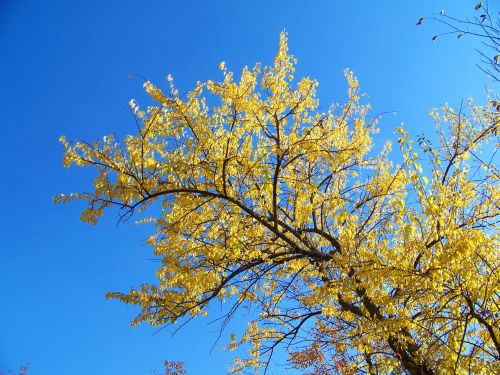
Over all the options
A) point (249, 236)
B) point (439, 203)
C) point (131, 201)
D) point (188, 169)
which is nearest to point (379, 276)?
point (439, 203)

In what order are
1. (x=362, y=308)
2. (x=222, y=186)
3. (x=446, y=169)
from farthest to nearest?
(x=446, y=169)
(x=362, y=308)
(x=222, y=186)

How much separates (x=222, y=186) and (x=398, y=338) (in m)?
2.63

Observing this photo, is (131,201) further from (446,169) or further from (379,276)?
(446,169)

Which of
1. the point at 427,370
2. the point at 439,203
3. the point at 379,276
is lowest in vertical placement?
the point at 427,370

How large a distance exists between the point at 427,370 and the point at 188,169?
342 centimetres

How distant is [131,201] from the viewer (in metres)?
4.04

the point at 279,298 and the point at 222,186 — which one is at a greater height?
the point at 222,186

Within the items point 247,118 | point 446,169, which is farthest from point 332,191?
point 247,118

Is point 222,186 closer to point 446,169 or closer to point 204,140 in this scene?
point 204,140

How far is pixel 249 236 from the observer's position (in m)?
5.07

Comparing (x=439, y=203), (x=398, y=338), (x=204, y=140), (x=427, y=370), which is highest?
(x=204, y=140)

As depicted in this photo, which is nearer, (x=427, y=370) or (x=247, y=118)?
(x=427, y=370)

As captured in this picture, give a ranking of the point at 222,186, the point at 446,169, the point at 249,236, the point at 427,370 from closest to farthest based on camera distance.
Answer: the point at 427,370 < the point at 222,186 < the point at 249,236 < the point at 446,169

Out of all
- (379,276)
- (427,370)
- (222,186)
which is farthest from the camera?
(222,186)
